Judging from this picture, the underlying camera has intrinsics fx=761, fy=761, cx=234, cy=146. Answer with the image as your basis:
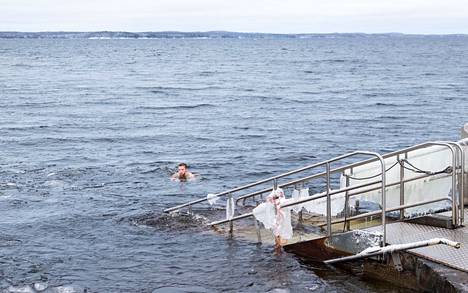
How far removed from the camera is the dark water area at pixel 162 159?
12125 mm

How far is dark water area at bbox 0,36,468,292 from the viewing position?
12125 millimetres

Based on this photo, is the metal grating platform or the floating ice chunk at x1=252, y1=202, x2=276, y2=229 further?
the floating ice chunk at x1=252, y1=202, x2=276, y2=229

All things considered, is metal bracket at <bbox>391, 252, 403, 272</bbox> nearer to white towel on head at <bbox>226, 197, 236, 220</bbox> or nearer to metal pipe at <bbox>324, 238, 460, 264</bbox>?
metal pipe at <bbox>324, 238, 460, 264</bbox>

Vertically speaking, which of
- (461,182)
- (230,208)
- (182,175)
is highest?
(461,182)

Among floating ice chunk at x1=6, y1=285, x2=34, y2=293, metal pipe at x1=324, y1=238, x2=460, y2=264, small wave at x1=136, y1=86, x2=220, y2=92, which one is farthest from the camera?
small wave at x1=136, y1=86, x2=220, y2=92

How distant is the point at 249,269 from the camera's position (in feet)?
39.2

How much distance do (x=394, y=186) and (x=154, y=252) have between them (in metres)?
4.33

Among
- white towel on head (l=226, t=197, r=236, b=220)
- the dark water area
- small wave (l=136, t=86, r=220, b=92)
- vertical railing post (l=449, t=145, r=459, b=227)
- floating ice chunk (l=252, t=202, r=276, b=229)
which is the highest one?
vertical railing post (l=449, t=145, r=459, b=227)

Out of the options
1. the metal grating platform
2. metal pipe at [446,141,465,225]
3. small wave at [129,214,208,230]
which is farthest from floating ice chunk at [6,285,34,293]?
metal pipe at [446,141,465,225]

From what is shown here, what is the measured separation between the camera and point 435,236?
10641 mm

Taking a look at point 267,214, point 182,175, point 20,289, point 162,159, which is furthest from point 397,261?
point 162,159

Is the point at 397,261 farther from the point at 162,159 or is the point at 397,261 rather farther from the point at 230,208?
the point at 162,159

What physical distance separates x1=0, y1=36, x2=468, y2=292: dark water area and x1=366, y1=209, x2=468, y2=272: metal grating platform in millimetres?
731

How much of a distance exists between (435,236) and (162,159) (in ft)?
50.4
